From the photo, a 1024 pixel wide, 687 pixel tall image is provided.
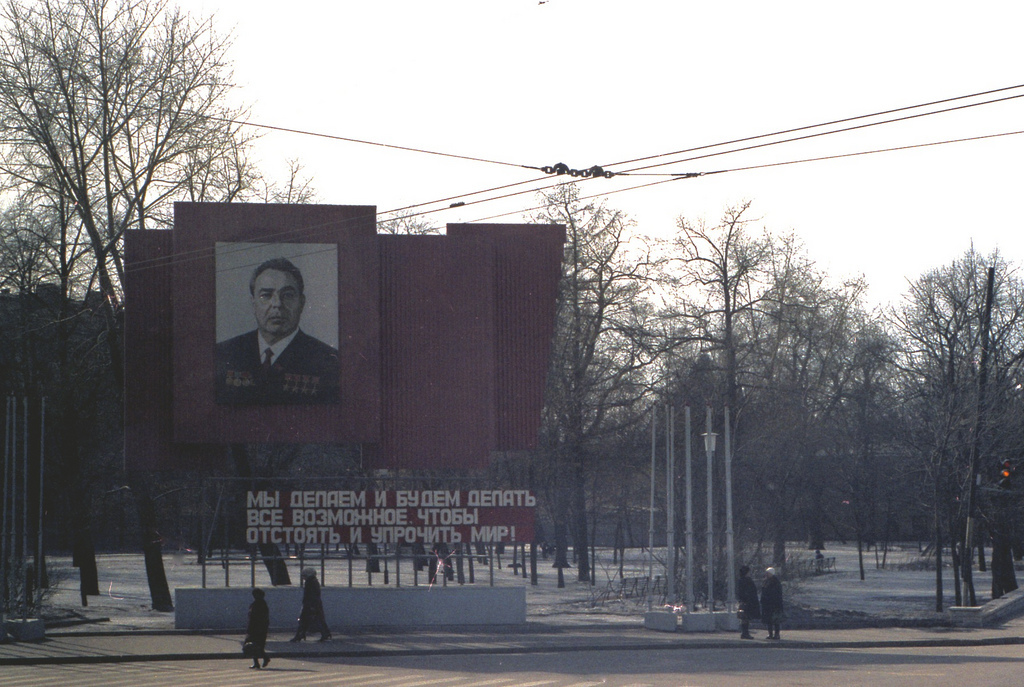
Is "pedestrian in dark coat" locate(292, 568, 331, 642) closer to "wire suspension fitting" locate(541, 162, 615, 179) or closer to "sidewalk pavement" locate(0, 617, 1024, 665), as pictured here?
"sidewalk pavement" locate(0, 617, 1024, 665)

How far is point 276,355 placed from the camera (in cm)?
2600

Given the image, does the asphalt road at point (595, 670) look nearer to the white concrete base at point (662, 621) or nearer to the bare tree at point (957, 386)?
the white concrete base at point (662, 621)

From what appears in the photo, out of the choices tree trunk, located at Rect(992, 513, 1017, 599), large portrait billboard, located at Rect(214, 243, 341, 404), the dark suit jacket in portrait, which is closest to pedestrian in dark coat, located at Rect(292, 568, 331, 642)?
the dark suit jacket in portrait

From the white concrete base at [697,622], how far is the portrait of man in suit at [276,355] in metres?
9.98

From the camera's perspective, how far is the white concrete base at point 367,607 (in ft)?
84.7

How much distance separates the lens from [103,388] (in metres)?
35.4

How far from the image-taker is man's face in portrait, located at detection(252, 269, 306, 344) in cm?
2602

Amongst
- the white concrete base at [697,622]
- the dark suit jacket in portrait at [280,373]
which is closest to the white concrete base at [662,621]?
the white concrete base at [697,622]

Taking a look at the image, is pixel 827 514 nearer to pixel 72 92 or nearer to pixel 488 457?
pixel 488 457

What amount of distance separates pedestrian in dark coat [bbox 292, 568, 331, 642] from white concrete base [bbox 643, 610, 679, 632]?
7.72 meters

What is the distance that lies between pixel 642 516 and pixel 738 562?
22.0m

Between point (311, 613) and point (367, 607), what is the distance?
3.21 meters

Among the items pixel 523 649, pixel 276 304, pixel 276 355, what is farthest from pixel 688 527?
pixel 276 304

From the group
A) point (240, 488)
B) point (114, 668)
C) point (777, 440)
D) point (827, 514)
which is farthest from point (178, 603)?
point (827, 514)
